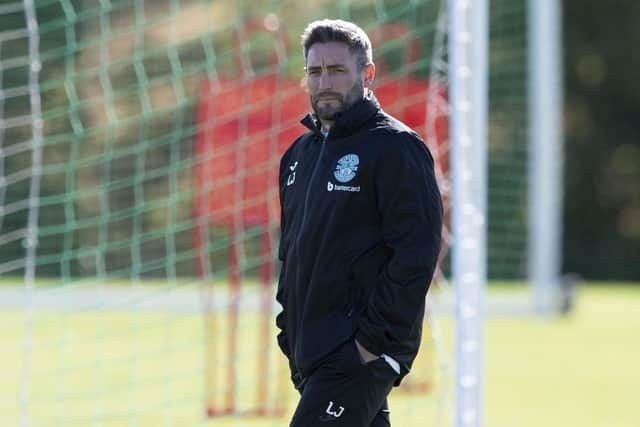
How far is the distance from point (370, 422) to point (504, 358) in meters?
8.40

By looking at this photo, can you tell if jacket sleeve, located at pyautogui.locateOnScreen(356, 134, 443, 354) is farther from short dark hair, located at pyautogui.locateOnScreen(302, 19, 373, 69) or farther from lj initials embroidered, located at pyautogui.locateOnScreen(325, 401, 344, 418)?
short dark hair, located at pyautogui.locateOnScreen(302, 19, 373, 69)

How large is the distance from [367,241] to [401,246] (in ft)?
0.44

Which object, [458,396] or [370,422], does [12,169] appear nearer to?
[458,396]

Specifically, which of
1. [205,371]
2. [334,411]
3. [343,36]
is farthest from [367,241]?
[205,371]

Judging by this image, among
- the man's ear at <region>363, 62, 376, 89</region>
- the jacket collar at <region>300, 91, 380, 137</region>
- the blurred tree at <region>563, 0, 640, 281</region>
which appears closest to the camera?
the jacket collar at <region>300, 91, 380, 137</region>

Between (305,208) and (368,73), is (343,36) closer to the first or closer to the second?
(368,73)

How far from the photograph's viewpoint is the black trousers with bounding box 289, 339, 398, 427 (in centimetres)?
434

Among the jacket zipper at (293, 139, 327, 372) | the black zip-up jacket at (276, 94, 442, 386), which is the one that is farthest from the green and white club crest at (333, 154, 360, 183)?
the jacket zipper at (293, 139, 327, 372)

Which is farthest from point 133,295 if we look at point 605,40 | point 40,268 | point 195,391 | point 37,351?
point 605,40

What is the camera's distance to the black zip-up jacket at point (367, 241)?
430 cm

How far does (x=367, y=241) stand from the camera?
438 cm

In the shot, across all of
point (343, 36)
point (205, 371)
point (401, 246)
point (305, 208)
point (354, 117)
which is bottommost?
point (205, 371)

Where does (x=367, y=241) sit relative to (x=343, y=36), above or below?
below

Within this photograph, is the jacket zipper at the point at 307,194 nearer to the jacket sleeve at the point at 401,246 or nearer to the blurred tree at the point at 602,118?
the jacket sleeve at the point at 401,246
